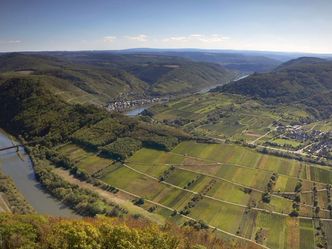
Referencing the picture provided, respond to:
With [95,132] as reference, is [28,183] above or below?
below

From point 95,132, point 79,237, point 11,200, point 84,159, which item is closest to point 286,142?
point 95,132

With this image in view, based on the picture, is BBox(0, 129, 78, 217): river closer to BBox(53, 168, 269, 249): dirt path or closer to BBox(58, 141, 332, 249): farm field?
BBox(53, 168, 269, 249): dirt path

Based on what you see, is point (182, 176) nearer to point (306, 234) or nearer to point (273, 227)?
point (273, 227)

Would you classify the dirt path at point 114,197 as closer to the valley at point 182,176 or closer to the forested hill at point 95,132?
the valley at point 182,176

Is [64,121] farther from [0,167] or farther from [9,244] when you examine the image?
[9,244]

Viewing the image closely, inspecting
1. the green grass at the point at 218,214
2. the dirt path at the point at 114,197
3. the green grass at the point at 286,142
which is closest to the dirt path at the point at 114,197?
the dirt path at the point at 114,197

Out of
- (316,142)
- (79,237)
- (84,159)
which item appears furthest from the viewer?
(316,142)
